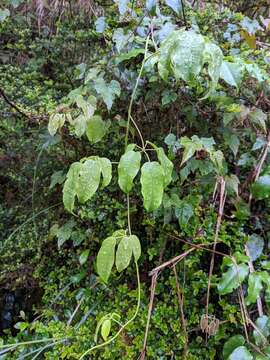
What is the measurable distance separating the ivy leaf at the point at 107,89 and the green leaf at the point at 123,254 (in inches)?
15.7

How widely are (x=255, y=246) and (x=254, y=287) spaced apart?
8.0 inches

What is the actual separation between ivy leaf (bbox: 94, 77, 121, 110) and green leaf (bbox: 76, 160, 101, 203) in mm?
328

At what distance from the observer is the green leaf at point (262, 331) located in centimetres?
85

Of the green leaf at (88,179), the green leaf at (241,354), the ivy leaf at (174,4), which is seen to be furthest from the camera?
the ivy leaf at (174,4)

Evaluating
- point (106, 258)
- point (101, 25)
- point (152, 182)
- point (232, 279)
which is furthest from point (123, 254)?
point (101, 25)

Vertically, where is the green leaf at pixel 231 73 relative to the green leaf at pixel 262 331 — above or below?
above

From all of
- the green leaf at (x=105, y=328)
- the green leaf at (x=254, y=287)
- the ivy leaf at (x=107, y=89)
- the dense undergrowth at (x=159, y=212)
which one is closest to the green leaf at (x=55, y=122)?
the dense undergrowth at (x=159, y=212)

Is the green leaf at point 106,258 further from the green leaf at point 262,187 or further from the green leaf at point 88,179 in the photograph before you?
the green leaf at point 262,187

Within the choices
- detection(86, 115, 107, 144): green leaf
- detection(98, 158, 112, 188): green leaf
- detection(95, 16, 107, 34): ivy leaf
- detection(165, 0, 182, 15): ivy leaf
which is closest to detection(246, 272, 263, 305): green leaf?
detection(98, 158, 112, 188): green leaf

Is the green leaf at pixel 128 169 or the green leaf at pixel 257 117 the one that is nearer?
the green leaf at pixel 128 169

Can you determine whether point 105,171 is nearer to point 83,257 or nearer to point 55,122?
point 55,122

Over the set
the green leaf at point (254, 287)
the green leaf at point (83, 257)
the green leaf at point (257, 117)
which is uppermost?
the green leaf at point (257, 117)

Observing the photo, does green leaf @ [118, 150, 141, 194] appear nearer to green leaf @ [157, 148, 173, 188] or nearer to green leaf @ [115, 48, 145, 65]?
green leaf @ [157, 148, 173, 188]

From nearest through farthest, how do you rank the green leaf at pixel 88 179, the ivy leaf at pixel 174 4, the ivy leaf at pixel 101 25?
the green leaf at pixel 88 179
the ivy leaf at pixel 174 4
the ivy leaf at pixel 101 25
